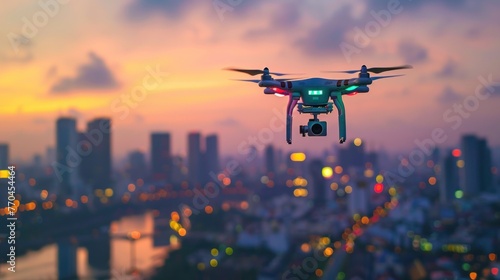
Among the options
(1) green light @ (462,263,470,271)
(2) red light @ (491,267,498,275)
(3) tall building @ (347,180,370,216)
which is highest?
(3) tall building @ (347,180,370,216)

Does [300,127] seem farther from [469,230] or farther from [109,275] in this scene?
[469,230]

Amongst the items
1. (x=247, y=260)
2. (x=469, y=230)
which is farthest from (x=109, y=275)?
(x=469, y=230)

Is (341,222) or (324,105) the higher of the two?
(324,105)

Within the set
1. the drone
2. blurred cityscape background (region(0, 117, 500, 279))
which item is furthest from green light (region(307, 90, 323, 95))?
blurred cityscape background (region(0, 117, 500, 279))

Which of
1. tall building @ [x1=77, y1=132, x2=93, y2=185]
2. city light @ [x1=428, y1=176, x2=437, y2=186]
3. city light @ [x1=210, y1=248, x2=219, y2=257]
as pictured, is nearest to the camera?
city light @ [x1=210, y1=248, x2=219, y2=257]

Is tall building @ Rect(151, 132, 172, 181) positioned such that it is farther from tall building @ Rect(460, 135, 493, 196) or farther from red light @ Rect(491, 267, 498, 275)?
red light @ Rect(491, 267, 498, 275)

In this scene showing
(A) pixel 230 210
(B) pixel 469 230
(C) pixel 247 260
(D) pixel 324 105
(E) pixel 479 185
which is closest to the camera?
(D) pixel 324 105

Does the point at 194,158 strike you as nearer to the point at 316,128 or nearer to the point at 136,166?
the point at 136,166

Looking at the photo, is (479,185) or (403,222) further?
(479,185)
